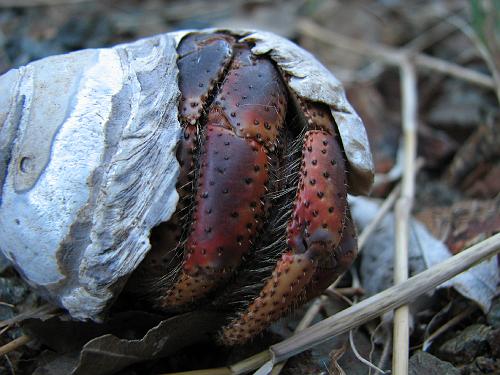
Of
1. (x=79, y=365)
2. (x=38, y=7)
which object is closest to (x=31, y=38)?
(x=38, y=7)

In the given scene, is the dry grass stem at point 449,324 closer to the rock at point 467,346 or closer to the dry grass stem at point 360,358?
the rock at point 467,346

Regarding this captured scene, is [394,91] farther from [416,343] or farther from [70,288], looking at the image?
[70,288]

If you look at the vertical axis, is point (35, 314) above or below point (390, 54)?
below

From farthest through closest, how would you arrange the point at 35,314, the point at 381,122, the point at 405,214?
the point at 381,122, the point at 405,214, the point at 35,314

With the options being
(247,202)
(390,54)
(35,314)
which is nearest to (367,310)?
(247,202)

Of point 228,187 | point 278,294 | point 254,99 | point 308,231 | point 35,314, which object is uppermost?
point 254,99

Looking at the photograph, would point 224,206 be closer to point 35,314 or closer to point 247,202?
point 247,202

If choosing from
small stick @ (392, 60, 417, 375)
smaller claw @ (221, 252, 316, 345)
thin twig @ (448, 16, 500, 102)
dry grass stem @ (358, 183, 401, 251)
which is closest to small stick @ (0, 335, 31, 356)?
smaller claw @ (221, 252, 316, 345)
